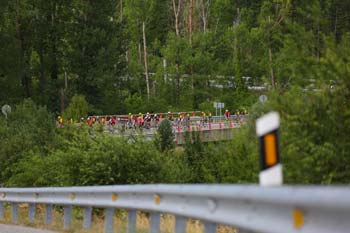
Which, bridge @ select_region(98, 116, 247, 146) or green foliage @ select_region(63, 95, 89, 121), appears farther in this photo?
green foliage @ select_region(63, 95, 89, 121)

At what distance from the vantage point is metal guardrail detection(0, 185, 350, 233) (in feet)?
15.8

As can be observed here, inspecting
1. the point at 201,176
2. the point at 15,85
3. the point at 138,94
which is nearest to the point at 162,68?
the point at 138,94

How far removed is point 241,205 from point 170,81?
6717 cm

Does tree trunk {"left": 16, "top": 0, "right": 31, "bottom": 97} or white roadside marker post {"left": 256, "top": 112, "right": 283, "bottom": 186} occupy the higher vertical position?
tree trunk {"left": 16, "top": 0, "right": 31, "bottom": 97}

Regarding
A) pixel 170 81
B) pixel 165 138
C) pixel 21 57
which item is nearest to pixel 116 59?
pixel 21 57

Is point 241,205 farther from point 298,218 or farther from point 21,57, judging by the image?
point 21,57

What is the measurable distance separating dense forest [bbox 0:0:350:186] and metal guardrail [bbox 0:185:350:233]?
3093mm

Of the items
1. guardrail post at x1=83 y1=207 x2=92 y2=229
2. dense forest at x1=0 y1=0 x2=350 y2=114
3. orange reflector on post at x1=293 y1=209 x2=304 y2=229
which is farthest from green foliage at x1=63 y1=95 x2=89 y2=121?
orange reflector on post at x1=293 y1=209 x2=304 y2=229

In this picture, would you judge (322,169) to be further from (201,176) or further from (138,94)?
(138,94)

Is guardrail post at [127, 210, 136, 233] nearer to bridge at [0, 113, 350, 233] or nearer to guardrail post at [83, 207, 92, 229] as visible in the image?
bridge at [0, 113, 350, 233]

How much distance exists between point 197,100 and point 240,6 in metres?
22.8

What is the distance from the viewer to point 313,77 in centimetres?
1302

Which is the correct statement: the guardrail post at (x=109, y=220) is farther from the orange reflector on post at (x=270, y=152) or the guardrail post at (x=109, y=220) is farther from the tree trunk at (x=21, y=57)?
the tree trunk at (x=21, y=57)

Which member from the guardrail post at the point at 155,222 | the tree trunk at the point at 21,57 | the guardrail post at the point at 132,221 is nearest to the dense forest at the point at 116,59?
the tree trunk at the point at 21,57
